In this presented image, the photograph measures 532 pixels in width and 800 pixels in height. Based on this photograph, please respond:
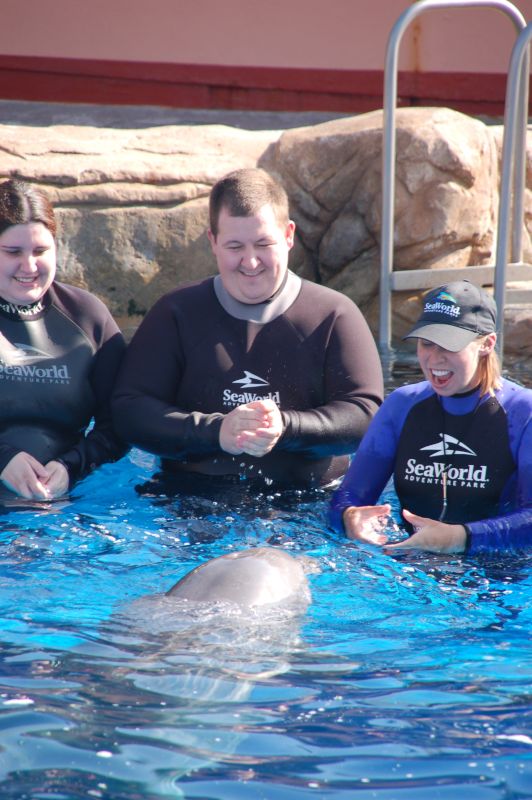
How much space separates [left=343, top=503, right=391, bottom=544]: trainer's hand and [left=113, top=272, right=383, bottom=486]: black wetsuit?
0.44 metres

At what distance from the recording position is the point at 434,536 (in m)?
3.41

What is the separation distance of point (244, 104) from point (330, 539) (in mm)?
6986

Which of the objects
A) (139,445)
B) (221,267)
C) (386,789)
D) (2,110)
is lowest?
(386,789)

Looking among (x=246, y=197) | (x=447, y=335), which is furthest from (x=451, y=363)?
(x=246, y=197)

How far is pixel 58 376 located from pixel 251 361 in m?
0.74

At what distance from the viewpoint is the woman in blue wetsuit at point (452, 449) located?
3.46m

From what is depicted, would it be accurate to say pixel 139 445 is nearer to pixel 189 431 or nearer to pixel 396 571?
pixel 189 431

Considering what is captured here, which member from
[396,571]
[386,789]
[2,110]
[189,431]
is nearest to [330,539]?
[396,571]

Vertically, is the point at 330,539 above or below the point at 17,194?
below

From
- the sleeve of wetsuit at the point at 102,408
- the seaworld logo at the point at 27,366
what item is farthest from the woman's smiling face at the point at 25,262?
the sleeve of wetsuit at the point at 102,408

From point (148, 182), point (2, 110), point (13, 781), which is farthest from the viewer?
point (2, 110)

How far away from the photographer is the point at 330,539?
12.3 ft

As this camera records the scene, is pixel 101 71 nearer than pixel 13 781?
No

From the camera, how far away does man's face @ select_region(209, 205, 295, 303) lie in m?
3.90
